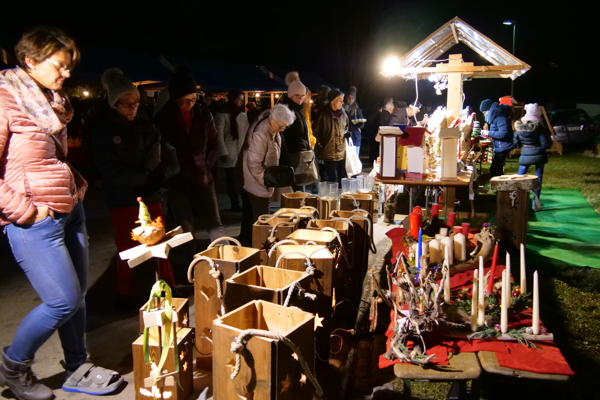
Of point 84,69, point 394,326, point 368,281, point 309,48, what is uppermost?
point 309,48

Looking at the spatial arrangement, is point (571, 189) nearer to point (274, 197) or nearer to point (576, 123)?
point (274, 197)

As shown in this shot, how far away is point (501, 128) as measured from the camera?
8.39 meters

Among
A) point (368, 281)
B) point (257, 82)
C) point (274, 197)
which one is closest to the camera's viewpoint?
point (368, 281)

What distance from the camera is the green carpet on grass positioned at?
5.34 meters

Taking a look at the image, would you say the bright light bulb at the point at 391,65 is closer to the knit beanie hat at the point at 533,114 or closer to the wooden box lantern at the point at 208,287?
the knit beanie hat at the point at 533,114

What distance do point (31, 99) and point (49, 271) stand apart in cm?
79

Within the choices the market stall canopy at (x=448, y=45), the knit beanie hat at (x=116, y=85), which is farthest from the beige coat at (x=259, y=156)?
the market stall canopy at (x=448, y=45)

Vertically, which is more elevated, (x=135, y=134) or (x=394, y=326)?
(x=135, y=134)

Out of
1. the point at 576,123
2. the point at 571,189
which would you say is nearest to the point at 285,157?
the point at 571,189

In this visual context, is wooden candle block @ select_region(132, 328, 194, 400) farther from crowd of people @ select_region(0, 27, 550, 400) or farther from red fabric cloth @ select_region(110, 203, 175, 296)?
red fabric cloth @ select_region(110, 203, 175, 296)

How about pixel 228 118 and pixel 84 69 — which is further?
pixel 84 69

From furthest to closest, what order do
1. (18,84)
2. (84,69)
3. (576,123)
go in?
(576,123), (84,69), (18,84)

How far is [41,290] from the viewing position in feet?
7.39

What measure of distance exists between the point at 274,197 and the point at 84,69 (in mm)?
9300
